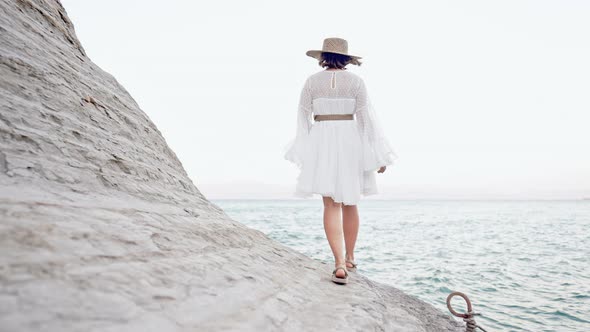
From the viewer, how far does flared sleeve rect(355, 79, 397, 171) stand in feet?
13.6

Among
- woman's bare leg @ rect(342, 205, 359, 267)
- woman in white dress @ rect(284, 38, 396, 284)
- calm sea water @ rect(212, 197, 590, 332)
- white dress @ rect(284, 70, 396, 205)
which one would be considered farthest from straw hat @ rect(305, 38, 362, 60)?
calm sea water @ rect(212, 197, 590, 332)

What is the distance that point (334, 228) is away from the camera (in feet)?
13.3

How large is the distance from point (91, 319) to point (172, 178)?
253 centimetres

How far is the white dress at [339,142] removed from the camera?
4078 mm

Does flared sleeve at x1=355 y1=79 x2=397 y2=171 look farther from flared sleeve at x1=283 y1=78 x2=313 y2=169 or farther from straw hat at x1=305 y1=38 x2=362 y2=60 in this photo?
flared sleeve at x1=283 y1=78 x2=313 y2=169

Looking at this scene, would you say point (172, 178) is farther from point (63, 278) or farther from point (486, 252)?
point (486, 252)

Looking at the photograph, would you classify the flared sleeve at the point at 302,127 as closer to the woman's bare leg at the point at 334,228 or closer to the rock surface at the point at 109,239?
the woman's bare leg at the point at 334,228

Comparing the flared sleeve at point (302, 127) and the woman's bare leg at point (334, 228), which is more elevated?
the flared sleeve at point (302, 127)

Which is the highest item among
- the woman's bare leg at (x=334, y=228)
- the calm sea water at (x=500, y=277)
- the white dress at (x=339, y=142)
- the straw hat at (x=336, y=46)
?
the straw hat at (x=336, y=46)

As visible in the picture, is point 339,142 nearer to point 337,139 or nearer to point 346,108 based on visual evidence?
point 337,139

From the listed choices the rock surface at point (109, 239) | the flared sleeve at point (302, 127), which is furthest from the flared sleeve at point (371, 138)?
the rock surface at point (109, 239)

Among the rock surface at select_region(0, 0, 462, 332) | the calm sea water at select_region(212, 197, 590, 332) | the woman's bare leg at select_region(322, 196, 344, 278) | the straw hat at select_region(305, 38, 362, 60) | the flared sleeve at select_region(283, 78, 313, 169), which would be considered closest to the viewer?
the rock surface at select_region(0, 0, 462, 332)

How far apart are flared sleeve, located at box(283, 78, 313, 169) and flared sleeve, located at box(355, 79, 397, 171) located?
507 mm

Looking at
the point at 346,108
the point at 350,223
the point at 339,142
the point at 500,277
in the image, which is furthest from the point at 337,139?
the point at 500,277
